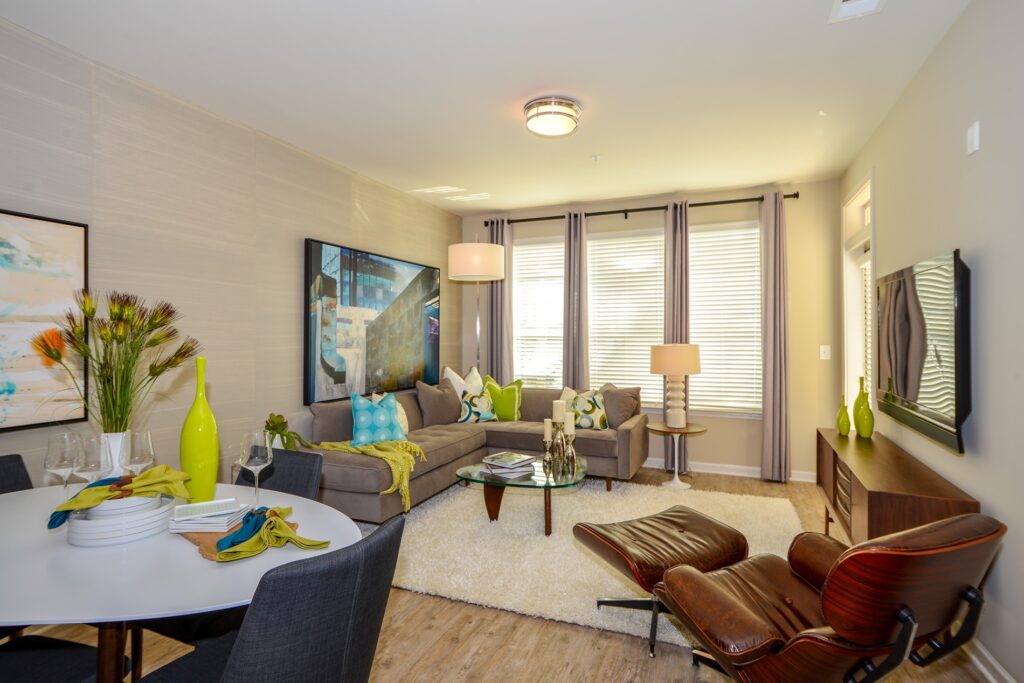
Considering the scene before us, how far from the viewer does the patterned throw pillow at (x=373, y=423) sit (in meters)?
4.18

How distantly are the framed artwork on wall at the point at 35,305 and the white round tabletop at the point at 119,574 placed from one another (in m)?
1.22

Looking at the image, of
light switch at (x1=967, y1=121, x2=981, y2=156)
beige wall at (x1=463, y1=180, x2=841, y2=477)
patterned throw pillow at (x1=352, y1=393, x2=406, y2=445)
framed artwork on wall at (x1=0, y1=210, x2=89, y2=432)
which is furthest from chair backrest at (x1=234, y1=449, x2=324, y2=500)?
beige wall at (x1=463, y1=180, x2=841, y2=477)

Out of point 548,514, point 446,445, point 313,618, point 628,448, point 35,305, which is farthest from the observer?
point 628,448

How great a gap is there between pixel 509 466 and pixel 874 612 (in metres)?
2.58

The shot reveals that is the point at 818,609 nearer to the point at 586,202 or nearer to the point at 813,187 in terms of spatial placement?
the point at 813,187

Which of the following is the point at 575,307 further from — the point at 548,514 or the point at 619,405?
the point at 548,514

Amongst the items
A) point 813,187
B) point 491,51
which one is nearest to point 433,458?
point 491,51

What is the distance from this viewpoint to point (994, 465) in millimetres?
2207

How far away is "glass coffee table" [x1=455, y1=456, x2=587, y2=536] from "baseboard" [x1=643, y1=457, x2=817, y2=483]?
7.01 feet

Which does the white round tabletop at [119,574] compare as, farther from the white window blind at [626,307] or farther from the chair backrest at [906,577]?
the white window blind at [626,307]

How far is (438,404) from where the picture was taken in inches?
211

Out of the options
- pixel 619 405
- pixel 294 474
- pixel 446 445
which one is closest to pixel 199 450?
pixel 294 474

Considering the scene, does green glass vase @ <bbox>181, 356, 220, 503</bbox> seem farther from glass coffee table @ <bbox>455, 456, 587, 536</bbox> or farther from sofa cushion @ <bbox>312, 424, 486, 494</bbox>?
glass coffee table @ <bbox>455, 456, 587, 536</bbox>

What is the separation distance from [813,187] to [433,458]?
4260 millimetres
